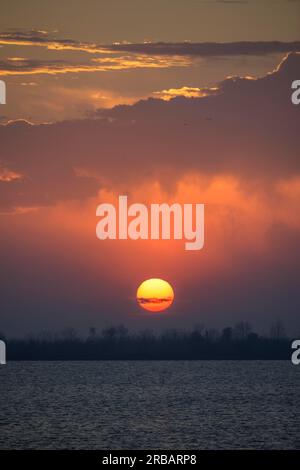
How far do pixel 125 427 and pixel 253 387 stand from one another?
215 feet

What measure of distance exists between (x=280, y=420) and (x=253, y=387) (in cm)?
5709

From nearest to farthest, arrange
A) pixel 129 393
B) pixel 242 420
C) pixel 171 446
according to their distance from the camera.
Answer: pixel 171 446 < pixel 242 420 < pixel 129 393

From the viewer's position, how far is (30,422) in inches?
3086

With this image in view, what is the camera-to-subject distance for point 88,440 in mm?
65812

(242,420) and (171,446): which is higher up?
(242,420)
